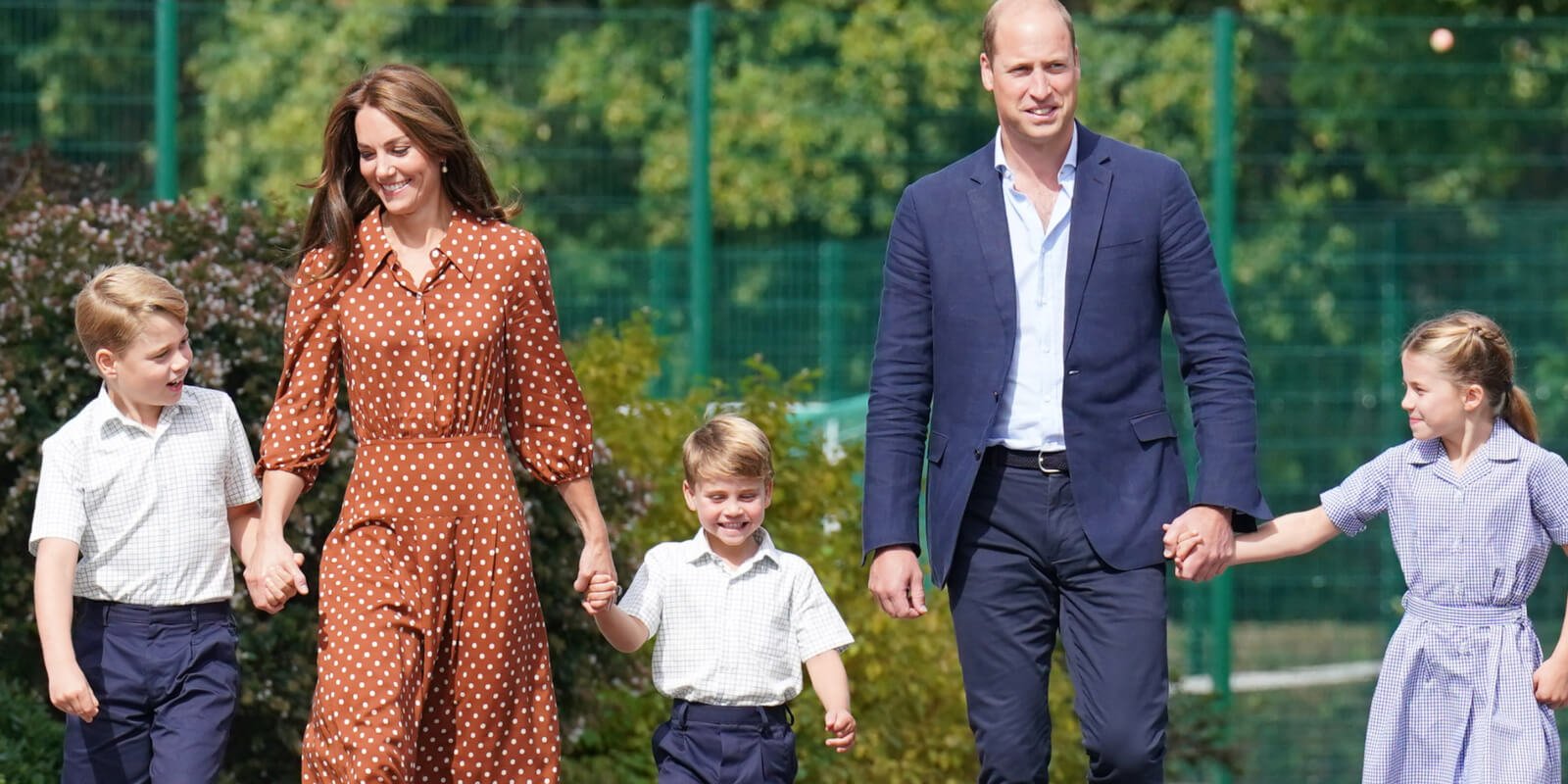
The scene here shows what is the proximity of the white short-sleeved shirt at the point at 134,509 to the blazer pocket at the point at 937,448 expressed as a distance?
1.61 meters

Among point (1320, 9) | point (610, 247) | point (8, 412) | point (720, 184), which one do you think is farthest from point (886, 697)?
point (1320, 9)

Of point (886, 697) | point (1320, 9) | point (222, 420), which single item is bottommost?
point (886, 697)

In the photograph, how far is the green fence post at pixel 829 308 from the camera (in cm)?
967

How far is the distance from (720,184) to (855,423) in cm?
210

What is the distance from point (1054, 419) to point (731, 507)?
29.3 inches

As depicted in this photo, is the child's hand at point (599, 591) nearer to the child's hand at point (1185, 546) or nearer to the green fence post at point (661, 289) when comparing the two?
the child's hand at point (1185, 546)

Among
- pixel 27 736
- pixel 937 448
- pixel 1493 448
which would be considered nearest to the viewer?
pixel 937 448

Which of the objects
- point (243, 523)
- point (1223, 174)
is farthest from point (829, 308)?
point (243, 523)

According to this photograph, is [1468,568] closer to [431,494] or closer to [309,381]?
[431,494]

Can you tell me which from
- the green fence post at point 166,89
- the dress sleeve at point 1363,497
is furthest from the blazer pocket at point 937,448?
the green fence post at point 166,89

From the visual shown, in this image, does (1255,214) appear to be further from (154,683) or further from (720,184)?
(154,683)

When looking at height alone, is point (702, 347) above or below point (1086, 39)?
below

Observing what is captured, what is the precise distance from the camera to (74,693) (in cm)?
480

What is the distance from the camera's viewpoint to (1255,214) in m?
11.2
